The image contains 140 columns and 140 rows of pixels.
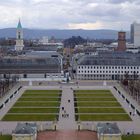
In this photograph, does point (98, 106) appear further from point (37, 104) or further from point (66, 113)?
point (37, 104)

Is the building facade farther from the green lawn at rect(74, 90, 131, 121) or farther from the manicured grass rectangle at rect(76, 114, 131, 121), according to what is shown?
the manicured grass rectangle at rect(76, 114, 131, 121)

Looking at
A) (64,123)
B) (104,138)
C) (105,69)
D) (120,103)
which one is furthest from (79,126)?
(105,69)

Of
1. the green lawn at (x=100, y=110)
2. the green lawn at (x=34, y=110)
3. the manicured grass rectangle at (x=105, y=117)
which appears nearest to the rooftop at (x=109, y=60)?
the green lawn at (x=100, y=110)

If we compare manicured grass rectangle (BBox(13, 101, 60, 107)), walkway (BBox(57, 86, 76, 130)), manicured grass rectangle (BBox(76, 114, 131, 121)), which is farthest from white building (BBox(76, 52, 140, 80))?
manicured grass rectangle (BBox(76, 114, 131, 121))

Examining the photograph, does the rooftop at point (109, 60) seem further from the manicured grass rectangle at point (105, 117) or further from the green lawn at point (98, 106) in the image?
the manicured grass rectangle at point (105, 117)

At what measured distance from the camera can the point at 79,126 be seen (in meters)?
33.6

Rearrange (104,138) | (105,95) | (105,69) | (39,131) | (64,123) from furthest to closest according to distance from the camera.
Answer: (105,69)
(105,95)
(64,123)
(39,131)
(104,138)

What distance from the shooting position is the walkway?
1359 inches

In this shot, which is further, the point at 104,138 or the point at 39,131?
the point at 39,131

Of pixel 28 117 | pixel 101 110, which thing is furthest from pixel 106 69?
pixel 28 117

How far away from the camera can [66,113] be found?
3997 cm

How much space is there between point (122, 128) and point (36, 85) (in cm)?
3191

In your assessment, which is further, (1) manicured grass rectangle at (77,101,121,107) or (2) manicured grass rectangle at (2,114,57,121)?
(1) manicured grass rectangle at (77,101,121,107)

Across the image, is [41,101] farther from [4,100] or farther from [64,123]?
[64,123]
